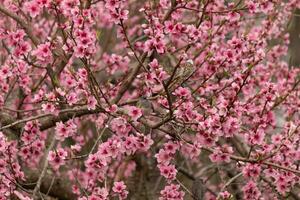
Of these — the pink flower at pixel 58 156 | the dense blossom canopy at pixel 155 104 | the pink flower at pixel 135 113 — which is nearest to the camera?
the dense blossom canopy at pixel 155 104

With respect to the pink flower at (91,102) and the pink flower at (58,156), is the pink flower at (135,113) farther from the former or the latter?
the pink flower at (58,156)

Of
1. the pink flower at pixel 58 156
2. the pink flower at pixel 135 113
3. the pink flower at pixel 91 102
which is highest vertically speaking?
the pink flower at pixel 91 102

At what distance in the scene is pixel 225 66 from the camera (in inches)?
186

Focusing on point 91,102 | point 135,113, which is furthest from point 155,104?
point 91,102

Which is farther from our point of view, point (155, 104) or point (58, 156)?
point (155, 104)

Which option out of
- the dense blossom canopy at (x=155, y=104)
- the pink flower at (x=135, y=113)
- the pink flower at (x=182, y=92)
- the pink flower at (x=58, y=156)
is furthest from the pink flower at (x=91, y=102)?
the pink flower at (x=182, y=92)

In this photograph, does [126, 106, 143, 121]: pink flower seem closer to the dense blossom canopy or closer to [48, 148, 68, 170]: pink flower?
the dense blossom canopy

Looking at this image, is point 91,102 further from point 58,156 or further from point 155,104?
point 155,104

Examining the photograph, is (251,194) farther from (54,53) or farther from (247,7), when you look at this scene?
(54,53)

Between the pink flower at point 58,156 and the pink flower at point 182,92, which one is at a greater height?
the pink flower at point 182,92

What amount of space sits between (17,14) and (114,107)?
69.9 inches

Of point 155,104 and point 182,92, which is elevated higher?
point 155,104

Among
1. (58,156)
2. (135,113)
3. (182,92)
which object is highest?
(182,92)

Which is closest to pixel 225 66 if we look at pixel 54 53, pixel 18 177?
pixel 54 53
